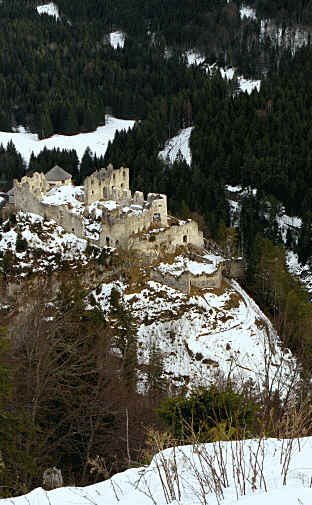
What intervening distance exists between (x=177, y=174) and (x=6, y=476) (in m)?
62.8

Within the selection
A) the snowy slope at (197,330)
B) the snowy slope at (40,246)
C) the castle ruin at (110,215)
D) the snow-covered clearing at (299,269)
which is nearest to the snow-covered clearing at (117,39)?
the snow-covered clearing at (299,269)

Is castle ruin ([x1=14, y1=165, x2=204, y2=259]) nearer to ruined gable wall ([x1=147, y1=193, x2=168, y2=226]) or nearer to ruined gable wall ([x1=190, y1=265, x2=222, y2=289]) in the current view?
ruined gable wall ([x1=147, y1=193, x2=168, y2=226])

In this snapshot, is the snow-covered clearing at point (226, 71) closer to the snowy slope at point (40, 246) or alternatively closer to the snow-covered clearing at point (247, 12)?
the snow-covered clearing at point (247, 12)

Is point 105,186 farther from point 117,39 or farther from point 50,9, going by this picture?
point 50,9

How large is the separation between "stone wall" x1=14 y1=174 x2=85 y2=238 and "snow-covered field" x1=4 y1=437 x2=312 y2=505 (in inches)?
1308

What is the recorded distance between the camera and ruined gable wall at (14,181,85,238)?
41.9 meters

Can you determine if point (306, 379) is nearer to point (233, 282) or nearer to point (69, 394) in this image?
point (69, 394)

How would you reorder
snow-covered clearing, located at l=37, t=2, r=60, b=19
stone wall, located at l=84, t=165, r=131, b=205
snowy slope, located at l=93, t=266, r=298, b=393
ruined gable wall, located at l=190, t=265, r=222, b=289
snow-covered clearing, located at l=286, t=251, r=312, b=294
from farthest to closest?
snow-covered clearing, located at l=37, t=2, r=60, b=19 < snow-covered clearing, located at l=286, t=251, r=312, b=294 < stone wall, located at l=84, t=165, r=131, b=205 < ruined gable wall, located at l=190, t=265, r=222, b=289 < snowy slope, located at l=93, t=266, r=298, b=393

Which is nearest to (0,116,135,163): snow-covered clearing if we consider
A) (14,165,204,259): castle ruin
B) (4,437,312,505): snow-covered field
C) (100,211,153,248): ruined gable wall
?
(14,165,204,259): castle ruin

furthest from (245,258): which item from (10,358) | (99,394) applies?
(10,358)

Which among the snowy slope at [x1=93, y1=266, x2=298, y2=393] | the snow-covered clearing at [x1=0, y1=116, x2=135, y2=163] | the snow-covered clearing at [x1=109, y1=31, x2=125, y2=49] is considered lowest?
the snow-covered clearing at [x1=0, y1=116, x2=135, y2=163]

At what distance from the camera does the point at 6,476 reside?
14102 mm

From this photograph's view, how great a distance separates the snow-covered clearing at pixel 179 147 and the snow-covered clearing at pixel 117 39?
82646 millimetres

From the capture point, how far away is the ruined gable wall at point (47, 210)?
4188 cm
